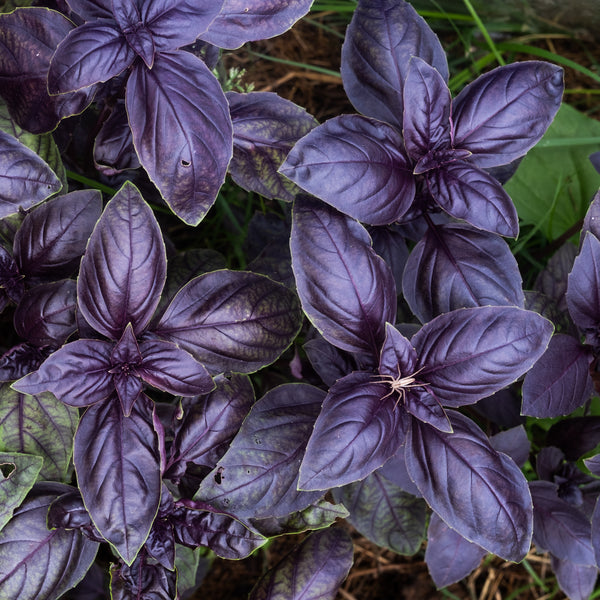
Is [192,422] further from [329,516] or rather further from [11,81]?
[11,81]

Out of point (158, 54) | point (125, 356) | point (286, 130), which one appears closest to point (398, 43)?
point (286, 130)

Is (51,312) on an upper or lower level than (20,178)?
lower

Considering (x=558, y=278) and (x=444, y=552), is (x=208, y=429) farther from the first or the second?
(x=558, y=278)

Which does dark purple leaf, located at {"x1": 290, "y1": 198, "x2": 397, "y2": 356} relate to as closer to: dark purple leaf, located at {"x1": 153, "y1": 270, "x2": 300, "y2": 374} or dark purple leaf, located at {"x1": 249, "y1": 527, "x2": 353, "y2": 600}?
dark purple leaf, located at {"x1": 153, "y1": 270, "x2": 300, "y2": 374}

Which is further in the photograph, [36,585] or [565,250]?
[565,250]

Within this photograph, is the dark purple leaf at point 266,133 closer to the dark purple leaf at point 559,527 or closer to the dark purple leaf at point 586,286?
the dark purple leaf at point 586,286

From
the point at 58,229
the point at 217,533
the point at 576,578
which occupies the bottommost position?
the point at 576,578

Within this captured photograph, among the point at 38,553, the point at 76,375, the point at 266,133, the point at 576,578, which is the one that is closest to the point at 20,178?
the point at 76,375
